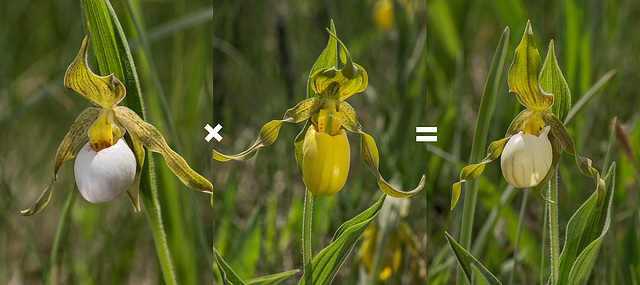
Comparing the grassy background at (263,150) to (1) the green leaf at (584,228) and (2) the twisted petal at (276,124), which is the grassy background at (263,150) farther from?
(1) the green leaf at (584,228)

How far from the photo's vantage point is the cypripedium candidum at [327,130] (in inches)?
28.8

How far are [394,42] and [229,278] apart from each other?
89 cm

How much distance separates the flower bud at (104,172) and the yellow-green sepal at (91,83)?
65 millimetres

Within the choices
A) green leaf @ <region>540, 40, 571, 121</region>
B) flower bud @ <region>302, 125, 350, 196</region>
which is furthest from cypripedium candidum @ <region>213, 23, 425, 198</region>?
green leaf @ <region>540, 40, 571, 121</region>

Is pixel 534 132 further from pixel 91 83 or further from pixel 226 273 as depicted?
pixel 91 83

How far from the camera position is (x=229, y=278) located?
79 cm

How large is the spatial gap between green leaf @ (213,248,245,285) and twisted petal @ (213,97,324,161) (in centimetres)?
15

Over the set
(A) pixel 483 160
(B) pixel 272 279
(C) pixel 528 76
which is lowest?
(B) pixel 272 279

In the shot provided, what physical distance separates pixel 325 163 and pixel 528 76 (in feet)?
0.97

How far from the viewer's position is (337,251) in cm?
76

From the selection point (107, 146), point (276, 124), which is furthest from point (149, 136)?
point (276, 124)

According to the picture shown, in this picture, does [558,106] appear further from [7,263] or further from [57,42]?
[57,42]

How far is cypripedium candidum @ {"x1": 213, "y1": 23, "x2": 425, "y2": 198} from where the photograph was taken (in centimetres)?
73

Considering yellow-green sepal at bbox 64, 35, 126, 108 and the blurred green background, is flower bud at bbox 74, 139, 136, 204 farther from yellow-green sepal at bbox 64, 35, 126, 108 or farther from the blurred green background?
the blurred green background
